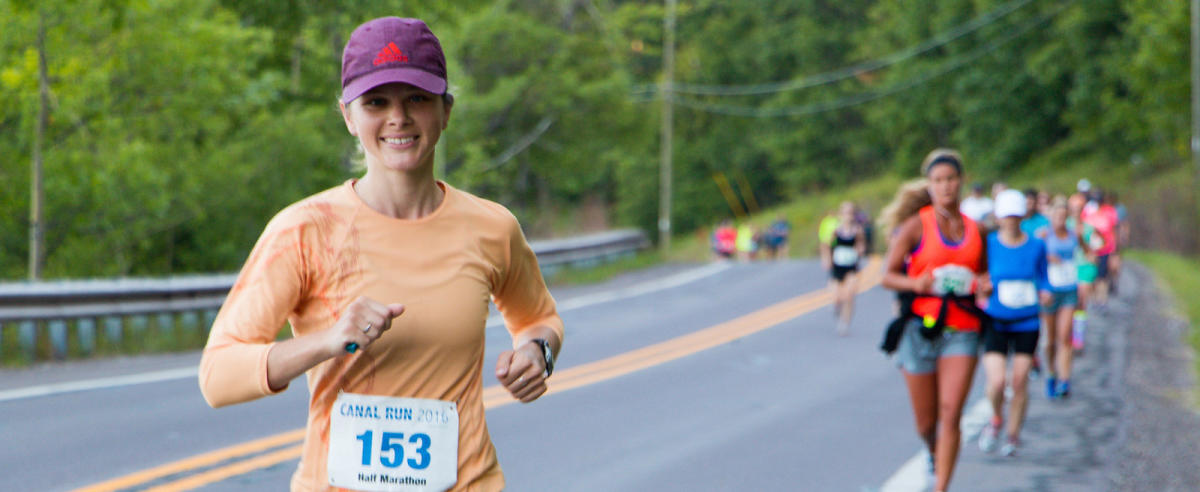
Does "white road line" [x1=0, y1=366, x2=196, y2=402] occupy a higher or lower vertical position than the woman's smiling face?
lower

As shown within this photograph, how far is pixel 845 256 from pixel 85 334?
387 inches

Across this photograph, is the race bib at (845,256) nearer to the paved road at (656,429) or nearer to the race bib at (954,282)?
the paved road at (656,429)

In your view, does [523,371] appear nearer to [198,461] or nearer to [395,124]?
[395,124]

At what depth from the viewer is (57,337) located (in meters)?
12.8

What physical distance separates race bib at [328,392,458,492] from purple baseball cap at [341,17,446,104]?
671 millimetres

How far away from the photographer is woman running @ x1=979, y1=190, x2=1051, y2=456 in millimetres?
8398

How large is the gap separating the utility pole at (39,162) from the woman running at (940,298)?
11.6 m

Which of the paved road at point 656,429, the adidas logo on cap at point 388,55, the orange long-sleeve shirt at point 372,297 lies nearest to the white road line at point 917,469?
the paved road at point 656,429

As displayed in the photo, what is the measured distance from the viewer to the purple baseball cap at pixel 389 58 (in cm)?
283

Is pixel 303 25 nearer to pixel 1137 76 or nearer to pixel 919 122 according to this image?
pixel 1137 76

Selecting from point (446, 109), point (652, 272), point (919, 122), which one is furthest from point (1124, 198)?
point (446, 109)

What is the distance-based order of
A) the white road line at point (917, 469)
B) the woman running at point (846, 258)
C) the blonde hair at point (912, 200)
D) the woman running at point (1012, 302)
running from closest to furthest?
the blonde hair at point (912, 200) → the white road line at point (917, 469) → the woman running at point (1012, 302) → the woman running at point (846, 258)

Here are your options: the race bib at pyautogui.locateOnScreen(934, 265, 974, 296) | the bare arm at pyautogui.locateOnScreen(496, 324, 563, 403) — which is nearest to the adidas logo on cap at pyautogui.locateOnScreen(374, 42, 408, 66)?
the bare arm at pyautogui.locateOnScreen(496, 324, 563, 403)

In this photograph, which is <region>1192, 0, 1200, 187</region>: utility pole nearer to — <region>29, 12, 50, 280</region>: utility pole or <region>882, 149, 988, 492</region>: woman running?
<region>29, 12, 50, 280</region>: utility pole
